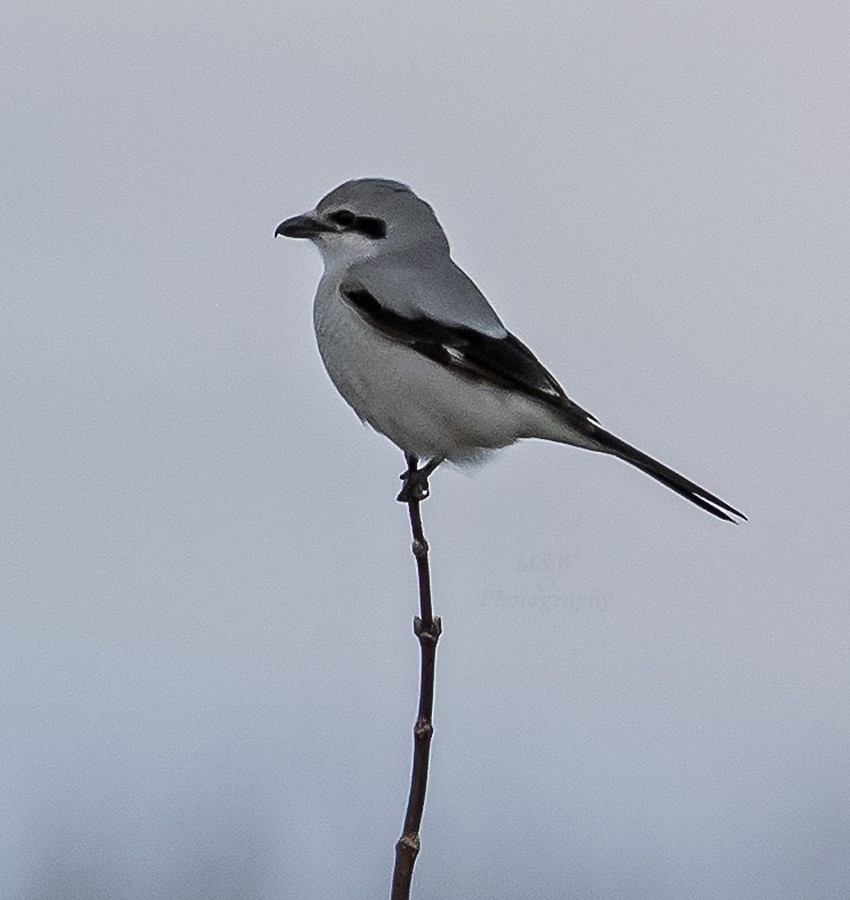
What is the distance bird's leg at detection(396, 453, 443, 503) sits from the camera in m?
2.81

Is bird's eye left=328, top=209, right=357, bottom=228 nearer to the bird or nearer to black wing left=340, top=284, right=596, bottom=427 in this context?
the bird

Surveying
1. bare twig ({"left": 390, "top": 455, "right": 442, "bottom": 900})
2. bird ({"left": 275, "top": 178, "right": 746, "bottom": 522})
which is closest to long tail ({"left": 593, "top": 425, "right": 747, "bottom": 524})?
bird ({"left": 275, "top": 178, "right": 746, "bottom": 522})

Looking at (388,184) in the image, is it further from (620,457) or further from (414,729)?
(414,729)

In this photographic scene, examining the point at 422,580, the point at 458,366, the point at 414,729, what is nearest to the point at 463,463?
the point at 458,366

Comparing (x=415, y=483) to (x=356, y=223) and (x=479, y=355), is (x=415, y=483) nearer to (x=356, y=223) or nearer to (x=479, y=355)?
(x=479, y=355)

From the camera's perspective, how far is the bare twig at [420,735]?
1.75 meters

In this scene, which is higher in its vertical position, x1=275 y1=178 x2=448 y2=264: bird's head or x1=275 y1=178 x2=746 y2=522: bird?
x1=275 y1=178 x2=448 y2=264: bird's head

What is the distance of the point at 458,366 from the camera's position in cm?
303

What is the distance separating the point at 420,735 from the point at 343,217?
66.5 inches

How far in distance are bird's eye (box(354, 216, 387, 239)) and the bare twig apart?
1296mm

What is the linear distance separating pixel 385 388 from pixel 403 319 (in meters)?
0.15

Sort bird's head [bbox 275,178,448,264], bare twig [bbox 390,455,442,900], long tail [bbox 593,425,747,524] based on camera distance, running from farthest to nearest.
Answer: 1. bird's head [bbox 275,178,448,264]
2. long tail [bbox 593,425,747,524]
3. bare twig [bbox 390,455,442,900]

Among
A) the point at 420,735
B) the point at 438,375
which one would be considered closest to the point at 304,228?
the point at 438,375

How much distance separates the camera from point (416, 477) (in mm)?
2941
